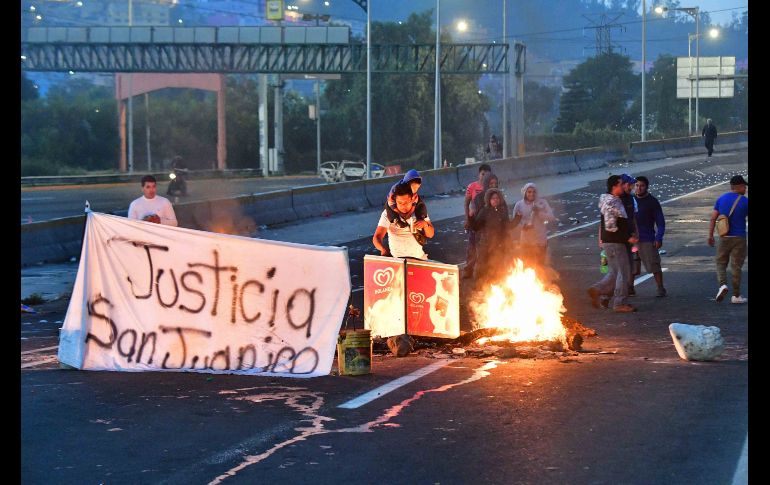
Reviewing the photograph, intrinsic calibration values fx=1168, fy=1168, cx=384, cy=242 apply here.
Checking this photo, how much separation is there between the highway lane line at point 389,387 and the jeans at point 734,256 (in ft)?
19.8

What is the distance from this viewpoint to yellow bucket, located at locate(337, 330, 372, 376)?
1083 cm

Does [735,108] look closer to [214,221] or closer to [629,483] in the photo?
[214,221]

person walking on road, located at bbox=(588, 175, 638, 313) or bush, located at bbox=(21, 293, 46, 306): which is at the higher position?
person walking on road, located at bbox=(588, 175, 638, 313)

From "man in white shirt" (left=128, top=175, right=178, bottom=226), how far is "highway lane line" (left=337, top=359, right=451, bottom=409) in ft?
14.3

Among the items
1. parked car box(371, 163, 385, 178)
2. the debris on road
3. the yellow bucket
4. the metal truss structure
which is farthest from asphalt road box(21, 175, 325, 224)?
the debris on road

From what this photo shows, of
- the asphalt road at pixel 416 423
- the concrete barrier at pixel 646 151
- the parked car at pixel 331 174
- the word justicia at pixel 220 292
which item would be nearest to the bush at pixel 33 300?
the asphalt road at pixel 416 423

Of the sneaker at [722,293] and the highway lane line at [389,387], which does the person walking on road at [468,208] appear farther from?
the highway lane line at [389,387]

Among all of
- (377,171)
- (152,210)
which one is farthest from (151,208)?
(377,171)

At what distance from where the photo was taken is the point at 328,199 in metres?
33.1

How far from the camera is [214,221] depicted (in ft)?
90.4

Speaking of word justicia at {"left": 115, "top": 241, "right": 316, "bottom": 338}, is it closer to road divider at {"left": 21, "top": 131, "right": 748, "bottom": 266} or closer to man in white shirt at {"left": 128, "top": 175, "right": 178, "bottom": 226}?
man in white shirt at {"left": 128, "top": 175, "right": 178, "bottom": 226}

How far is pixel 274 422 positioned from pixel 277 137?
3083 inches

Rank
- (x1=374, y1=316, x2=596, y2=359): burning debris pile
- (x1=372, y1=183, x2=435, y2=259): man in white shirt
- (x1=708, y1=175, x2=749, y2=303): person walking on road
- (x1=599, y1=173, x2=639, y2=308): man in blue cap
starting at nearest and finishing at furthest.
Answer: (x1=374, y1=316, x2=596, y2=359): burning debris pile, (x1=372, y1=183, x2=435, y2=259): man in white shirt, (x1=599, y1=173, x2=639, y2=308): man in blue cap, (x1=708, y1=175, x2=749, y2=303): person walking on road

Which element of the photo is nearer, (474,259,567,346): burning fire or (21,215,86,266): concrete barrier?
(474,259,567,346): burning fire
